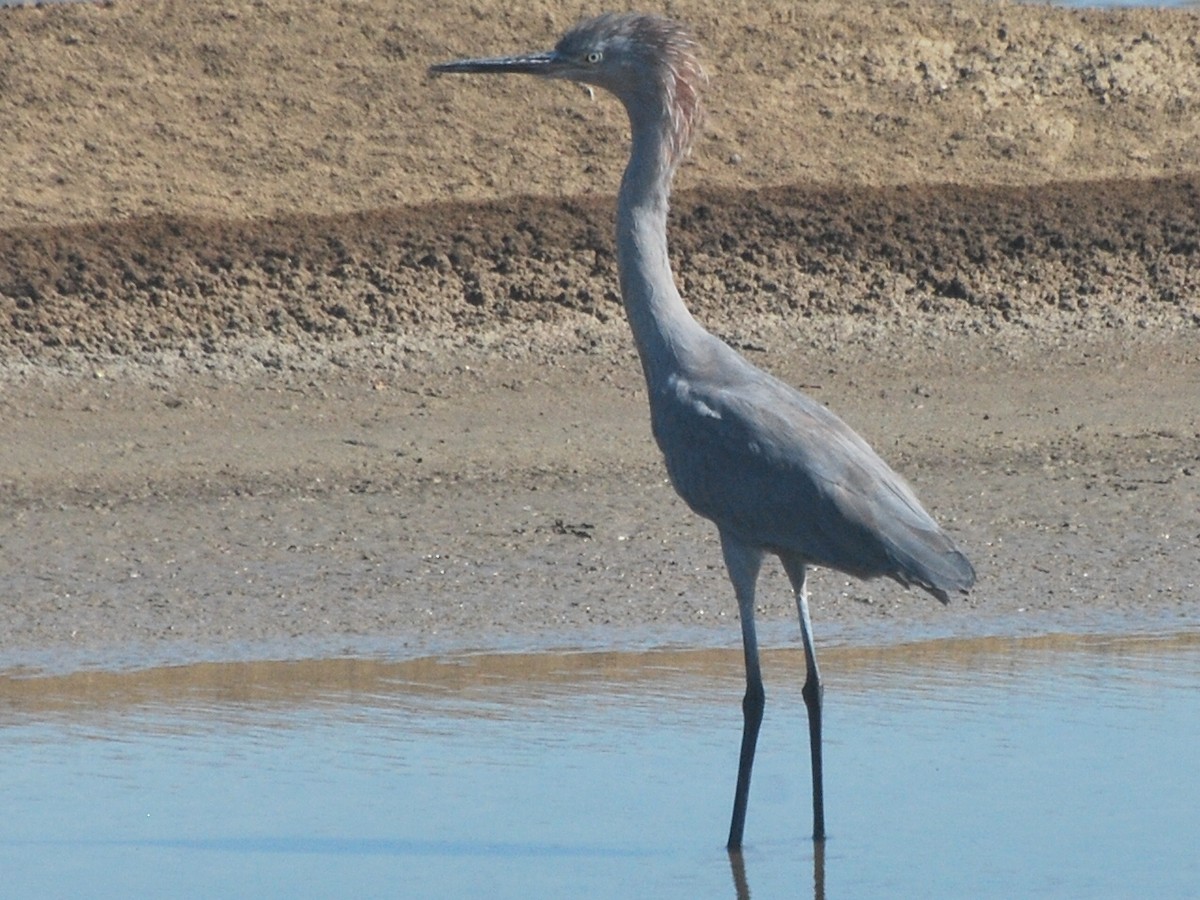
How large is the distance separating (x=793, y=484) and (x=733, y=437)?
226 millimetres

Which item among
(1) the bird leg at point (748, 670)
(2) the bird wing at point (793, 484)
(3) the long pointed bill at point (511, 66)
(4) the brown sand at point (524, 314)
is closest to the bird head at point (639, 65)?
(3) the long pointed bill at point (511, 66)

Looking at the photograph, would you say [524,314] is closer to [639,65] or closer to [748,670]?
[639,65]

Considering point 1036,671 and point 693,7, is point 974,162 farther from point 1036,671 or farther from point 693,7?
point 1036,671

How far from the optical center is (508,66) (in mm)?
6348

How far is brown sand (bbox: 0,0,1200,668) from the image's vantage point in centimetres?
859

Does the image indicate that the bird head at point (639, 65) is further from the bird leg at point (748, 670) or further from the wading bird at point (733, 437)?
the bird leg at point (748, 670)

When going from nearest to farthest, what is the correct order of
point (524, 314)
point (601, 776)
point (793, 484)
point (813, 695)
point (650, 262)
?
point (793, 484) → point (813, 695) → point (650, 262) → point (601, 776) → point (524, 314)

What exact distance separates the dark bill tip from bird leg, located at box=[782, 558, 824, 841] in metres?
1.63

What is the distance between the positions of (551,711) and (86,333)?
205 inches

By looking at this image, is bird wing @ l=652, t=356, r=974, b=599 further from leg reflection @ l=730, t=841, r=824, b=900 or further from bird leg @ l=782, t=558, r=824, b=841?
leg reflection @ l=730, t=841, r=824, b=900

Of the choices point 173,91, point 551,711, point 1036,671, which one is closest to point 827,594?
point 1036,671

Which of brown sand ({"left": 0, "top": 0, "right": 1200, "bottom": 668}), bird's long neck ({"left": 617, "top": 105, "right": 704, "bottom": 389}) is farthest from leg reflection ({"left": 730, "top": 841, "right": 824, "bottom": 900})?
brown sand ({"left": 0, "top": 0, "right": 1200, "bottom": 668})

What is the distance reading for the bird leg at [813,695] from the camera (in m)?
6.17

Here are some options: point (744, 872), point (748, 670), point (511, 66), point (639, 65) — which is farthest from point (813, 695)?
point (511, 66)
